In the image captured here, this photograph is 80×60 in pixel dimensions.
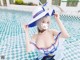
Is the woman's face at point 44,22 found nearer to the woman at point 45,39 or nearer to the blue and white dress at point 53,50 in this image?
the woman at point 45,39

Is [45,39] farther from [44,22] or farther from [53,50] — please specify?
[44,22]

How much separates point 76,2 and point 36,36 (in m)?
10.7

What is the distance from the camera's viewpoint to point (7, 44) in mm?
5484

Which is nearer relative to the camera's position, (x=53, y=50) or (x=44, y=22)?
(x=44, y=22)

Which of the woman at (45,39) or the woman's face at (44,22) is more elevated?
the woman's face at (44,22)

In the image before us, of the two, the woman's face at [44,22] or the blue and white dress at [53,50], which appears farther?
the blue and white dress at [53,50]

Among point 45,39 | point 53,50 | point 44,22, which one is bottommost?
point 53,50

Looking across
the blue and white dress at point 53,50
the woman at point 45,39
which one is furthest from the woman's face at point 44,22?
the blue and white dress at point 53,50

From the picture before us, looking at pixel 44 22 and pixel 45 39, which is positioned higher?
pixel 44 22

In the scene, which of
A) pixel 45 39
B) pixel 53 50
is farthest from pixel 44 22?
pixel 53 50

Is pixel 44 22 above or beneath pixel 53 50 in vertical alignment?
above

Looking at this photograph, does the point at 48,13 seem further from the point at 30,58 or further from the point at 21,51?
the point at 21,51

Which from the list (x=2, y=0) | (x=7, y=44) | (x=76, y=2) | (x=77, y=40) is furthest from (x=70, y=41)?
(x=2, y=0)

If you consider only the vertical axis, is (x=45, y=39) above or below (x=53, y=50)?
above
